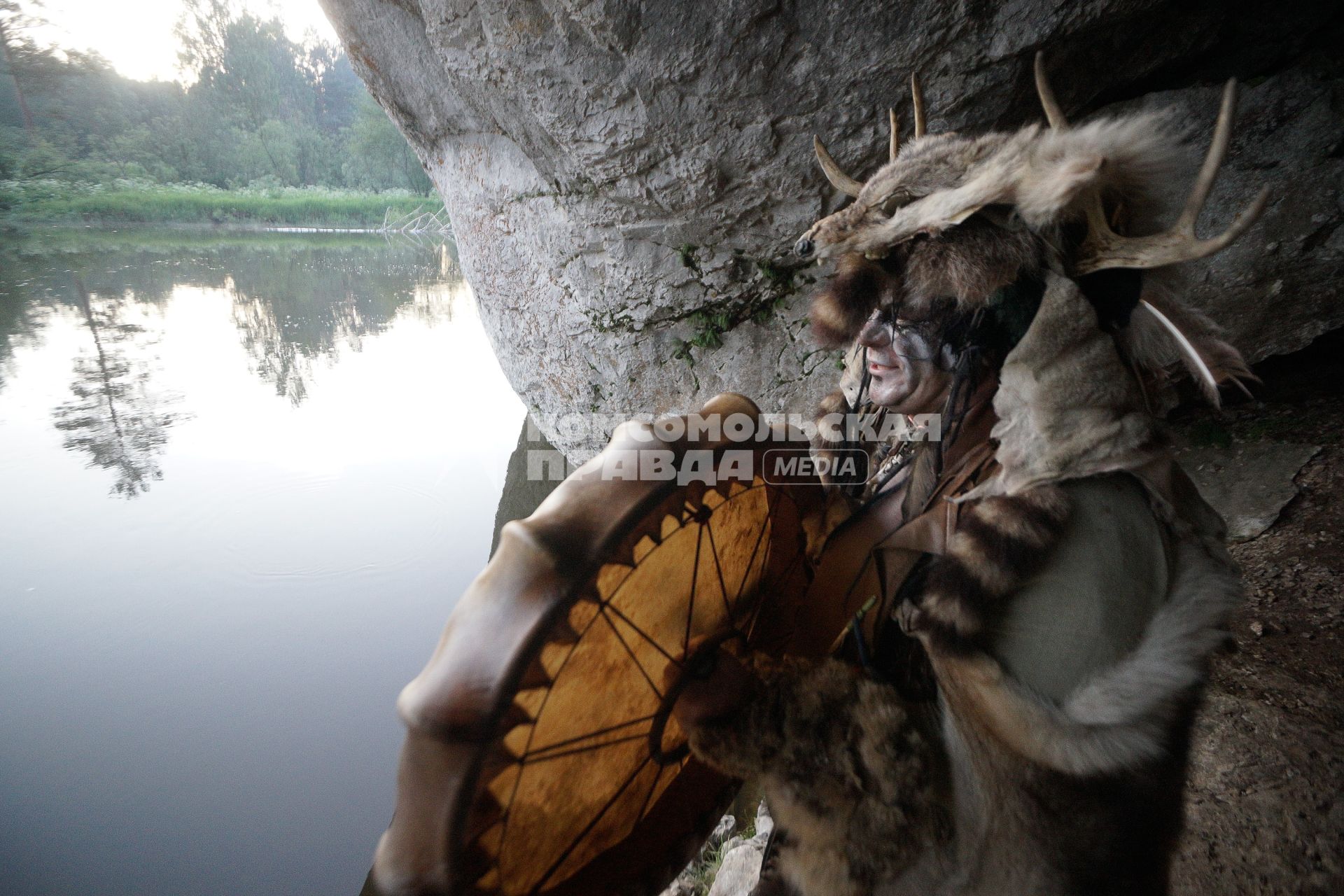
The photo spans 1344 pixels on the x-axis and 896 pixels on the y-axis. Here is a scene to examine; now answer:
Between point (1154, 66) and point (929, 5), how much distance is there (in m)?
1.18

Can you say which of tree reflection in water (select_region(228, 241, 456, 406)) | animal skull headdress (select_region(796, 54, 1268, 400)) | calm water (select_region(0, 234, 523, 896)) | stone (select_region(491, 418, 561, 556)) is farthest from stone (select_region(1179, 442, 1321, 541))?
tree reflection in water (select_region(228, 241, 456, 406))

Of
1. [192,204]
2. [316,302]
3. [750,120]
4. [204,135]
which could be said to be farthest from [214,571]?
[204,135]

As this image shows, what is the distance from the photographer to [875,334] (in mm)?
1120

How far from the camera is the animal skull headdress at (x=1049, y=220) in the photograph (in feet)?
2.69

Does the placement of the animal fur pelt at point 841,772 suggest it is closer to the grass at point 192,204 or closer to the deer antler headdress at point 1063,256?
the deer antler headdress at point 1063,256

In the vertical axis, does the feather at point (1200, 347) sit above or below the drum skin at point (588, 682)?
above

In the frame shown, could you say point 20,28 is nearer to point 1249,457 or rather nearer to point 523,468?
point 523,468

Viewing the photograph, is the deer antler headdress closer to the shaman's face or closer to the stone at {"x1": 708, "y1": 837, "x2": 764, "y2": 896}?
the shaman's face

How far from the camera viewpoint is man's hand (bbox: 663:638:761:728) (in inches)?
34.9

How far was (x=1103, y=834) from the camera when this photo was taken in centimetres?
83

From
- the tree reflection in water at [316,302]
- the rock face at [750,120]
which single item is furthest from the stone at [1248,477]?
the tree reflection in water at [316,302]

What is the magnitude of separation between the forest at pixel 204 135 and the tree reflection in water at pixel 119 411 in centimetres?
592

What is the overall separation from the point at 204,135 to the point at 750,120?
20767 millimetres

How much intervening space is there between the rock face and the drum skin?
182 centimetres
